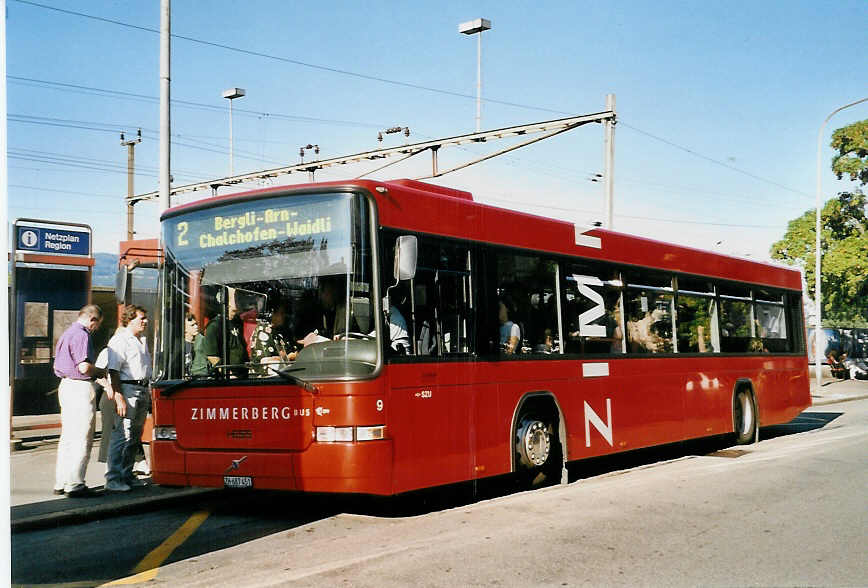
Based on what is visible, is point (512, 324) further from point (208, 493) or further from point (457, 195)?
point (208, 493)

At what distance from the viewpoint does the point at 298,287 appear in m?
8.08

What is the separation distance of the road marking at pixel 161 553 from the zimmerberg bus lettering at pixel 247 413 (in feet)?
3.14

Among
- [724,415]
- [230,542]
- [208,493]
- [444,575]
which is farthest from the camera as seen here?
[724,415]

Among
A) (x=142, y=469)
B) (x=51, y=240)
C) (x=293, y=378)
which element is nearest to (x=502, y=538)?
(x=293, y=378)

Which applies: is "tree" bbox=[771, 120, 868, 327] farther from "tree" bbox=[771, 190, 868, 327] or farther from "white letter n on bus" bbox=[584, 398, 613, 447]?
"white letter n on bus" bbox=[584, 398, 613, 447]

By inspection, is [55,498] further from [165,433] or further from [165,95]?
[165,95]

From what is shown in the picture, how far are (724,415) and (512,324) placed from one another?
20.2 ft

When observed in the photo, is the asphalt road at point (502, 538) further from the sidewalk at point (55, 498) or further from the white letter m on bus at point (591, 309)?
the white letter m on bus at point (591, 309)

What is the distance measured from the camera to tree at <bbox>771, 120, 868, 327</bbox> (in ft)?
145

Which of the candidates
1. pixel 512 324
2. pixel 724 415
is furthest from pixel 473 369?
pixel 724 415

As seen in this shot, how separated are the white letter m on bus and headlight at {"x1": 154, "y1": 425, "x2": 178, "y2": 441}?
15.8 ft

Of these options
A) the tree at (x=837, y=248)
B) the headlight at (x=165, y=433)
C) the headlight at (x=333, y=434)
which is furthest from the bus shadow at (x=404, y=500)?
the tree at (x=837, y=248)

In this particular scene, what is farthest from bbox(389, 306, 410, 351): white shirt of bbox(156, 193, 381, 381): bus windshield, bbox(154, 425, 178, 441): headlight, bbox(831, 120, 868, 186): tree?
bbox(831, 120, 868, 186): tree

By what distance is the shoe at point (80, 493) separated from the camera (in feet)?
30.9
